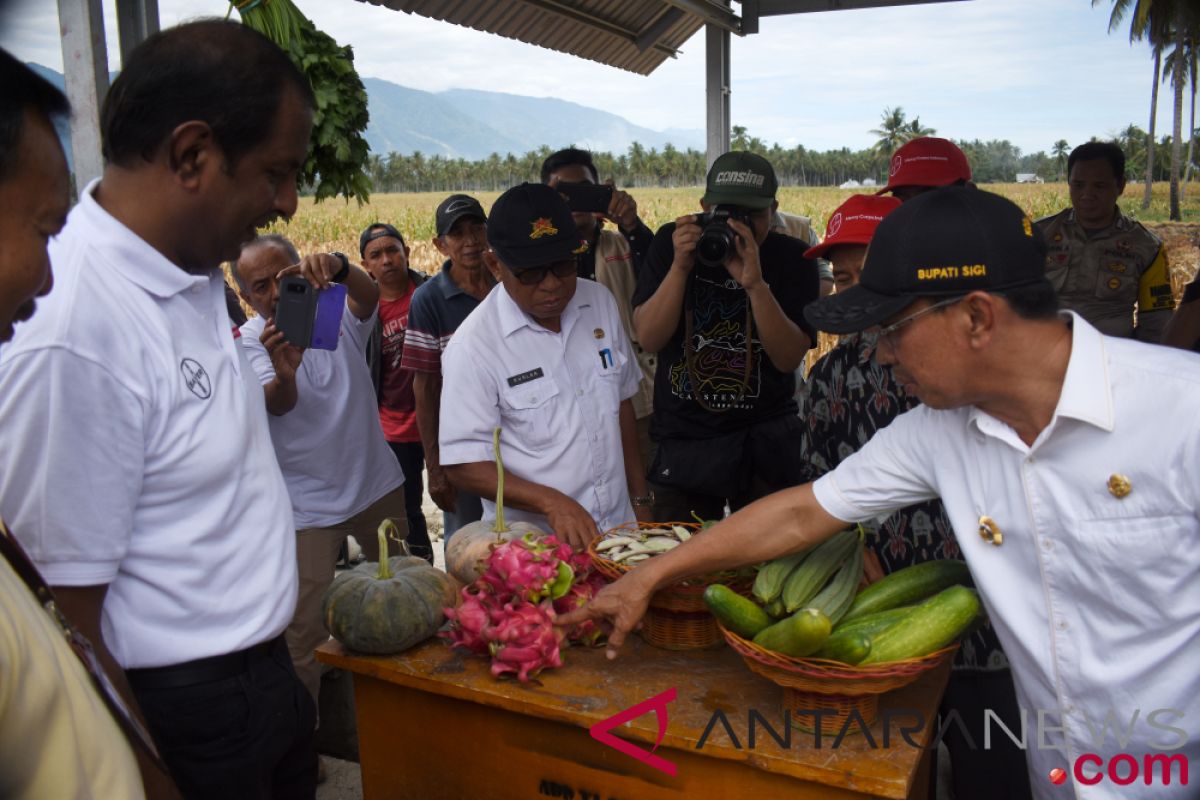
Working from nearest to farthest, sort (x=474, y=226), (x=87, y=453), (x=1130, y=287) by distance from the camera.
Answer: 1. (x=87, y=453)
2. (x=474, y=226)
3. (x=1130, y=287)

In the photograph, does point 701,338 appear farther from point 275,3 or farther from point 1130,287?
point 1130,287

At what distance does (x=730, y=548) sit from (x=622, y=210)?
104 inches

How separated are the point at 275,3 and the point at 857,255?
207 centimetres

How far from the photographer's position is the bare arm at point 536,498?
2781 millimetres

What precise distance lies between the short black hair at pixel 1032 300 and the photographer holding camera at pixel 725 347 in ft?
5.84

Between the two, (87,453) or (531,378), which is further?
(531,378)

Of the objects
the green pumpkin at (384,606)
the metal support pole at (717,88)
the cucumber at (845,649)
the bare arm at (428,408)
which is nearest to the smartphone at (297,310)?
the bare arm at (428,408)

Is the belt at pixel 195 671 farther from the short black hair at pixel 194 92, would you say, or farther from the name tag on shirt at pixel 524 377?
the name tag on shirt at pixel 524 377

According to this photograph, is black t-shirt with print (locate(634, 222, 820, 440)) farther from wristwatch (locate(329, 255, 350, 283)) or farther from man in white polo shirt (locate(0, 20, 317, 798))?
man in white polo shirt (locate(0, 20, 317, 798))

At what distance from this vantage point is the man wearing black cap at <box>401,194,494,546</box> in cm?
451

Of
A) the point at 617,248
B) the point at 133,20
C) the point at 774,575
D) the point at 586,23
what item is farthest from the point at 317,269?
the point at 586,23

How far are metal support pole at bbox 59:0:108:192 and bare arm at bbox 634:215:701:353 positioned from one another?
6.68ft

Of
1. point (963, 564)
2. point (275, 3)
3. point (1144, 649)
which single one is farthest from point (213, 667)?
point (275, 3)

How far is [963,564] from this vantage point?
7.23 ft
